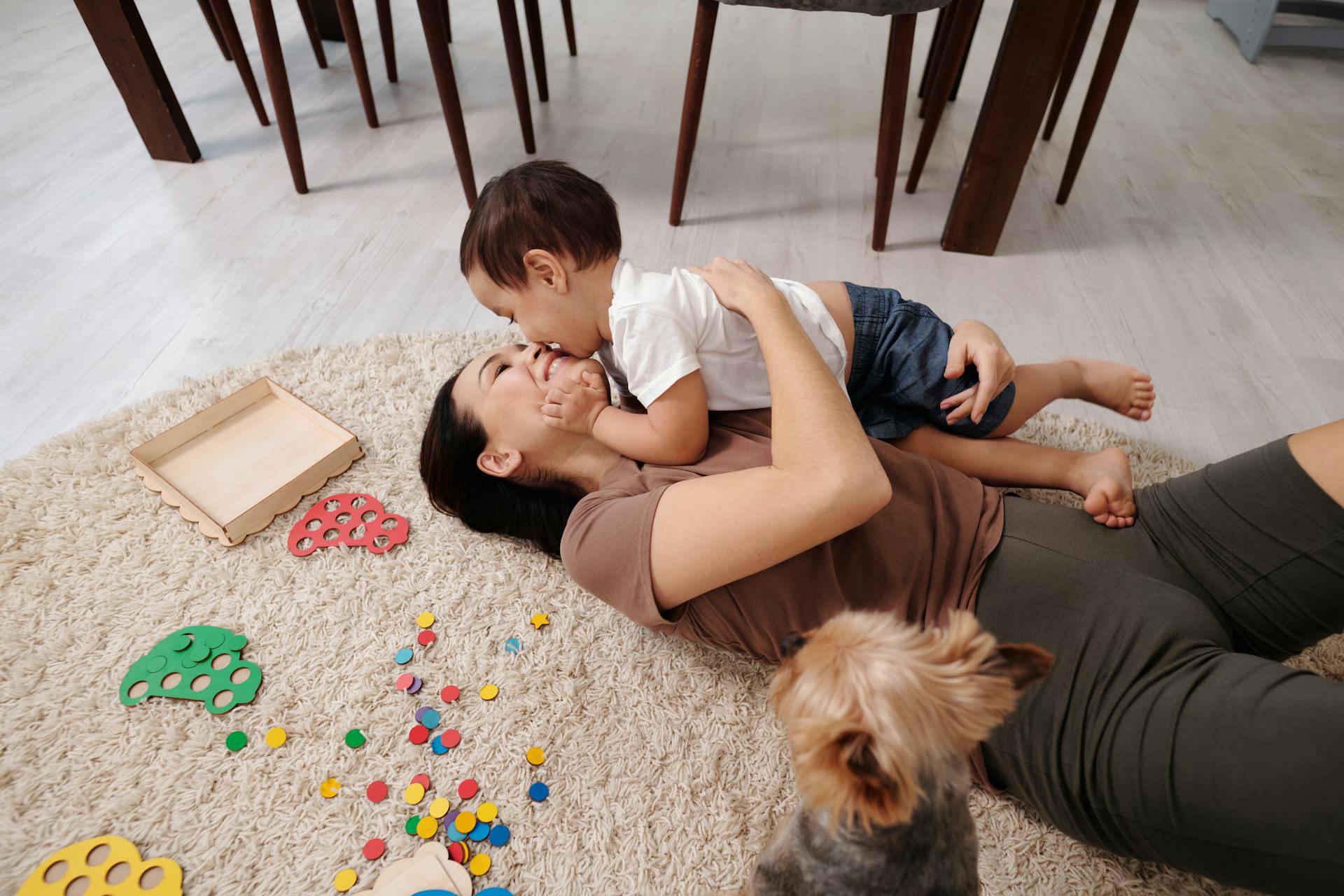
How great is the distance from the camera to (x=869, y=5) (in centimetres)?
148

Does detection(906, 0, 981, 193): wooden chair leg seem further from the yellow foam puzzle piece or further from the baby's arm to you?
the yellow foam puzzle piece

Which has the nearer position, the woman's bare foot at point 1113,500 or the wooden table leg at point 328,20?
the woman's bare foot at point 1113,500

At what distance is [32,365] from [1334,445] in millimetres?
2307

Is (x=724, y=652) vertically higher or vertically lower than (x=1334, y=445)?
lower

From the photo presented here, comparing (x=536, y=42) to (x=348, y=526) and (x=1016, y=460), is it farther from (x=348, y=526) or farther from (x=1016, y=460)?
(x=1016, y=460)

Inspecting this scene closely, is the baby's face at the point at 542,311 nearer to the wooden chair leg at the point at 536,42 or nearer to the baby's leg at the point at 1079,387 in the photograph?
the baby's leg at the point at 1079,387

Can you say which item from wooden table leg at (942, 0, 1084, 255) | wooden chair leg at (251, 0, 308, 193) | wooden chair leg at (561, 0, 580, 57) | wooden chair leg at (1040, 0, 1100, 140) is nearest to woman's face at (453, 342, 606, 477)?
wooden table leg at (942, 0, 1084, 255)

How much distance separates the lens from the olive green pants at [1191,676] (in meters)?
0.65

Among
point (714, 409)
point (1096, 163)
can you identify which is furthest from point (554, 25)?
point (714, 409)

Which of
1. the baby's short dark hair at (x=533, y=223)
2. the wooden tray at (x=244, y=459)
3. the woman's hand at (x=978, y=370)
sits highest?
the baby's short dark hair at (x=533, y=223)

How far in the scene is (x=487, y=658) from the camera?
1.11 meters

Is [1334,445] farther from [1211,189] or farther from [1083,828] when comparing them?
[1211,189]

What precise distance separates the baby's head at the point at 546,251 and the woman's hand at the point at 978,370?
0.53 meters

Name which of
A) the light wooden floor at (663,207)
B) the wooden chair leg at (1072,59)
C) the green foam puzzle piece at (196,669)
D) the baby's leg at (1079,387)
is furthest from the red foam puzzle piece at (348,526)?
the wooden chair leg at (1072,59)
